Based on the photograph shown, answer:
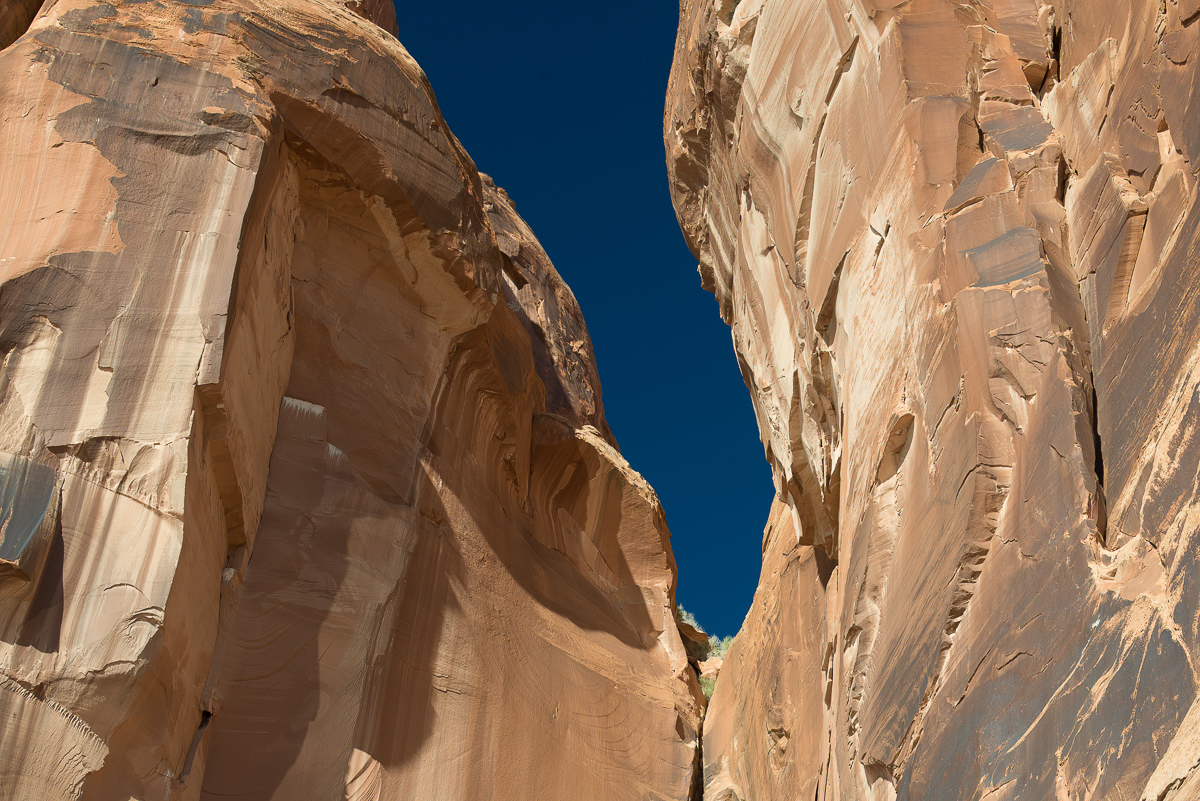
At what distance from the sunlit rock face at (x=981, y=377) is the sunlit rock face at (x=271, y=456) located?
3425 mm

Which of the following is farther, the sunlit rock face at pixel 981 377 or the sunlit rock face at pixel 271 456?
the sunlit rock face at pixel 271 456

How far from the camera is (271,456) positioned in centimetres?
1097

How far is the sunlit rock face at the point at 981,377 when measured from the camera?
5449 millimetres

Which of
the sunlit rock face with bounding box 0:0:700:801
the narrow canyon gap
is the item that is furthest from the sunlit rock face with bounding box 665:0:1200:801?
the sunlit rock face with bounding box 0:0:700:801

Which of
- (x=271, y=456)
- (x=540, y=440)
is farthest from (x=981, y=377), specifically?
(x=540, y=440)

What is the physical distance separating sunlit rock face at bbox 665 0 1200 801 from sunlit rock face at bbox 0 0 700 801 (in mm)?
3425

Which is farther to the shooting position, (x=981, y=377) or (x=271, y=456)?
(x=271, y=456)

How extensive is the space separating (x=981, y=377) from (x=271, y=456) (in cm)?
714

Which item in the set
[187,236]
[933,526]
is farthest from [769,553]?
[187,236]

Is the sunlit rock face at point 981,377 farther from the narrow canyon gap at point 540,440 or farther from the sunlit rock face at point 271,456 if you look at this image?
the sunlit rock face at point 271,456

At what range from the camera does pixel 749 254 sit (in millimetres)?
13031

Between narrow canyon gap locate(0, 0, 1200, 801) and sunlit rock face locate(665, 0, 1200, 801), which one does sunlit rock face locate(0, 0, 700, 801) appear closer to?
narrow canyon gap locate(0, 0, 1200, 801)

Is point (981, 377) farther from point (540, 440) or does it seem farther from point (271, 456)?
point (540, 440)

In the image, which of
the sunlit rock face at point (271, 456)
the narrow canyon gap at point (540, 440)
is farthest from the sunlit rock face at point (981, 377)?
the sunlit rock face at point (271, 456)
